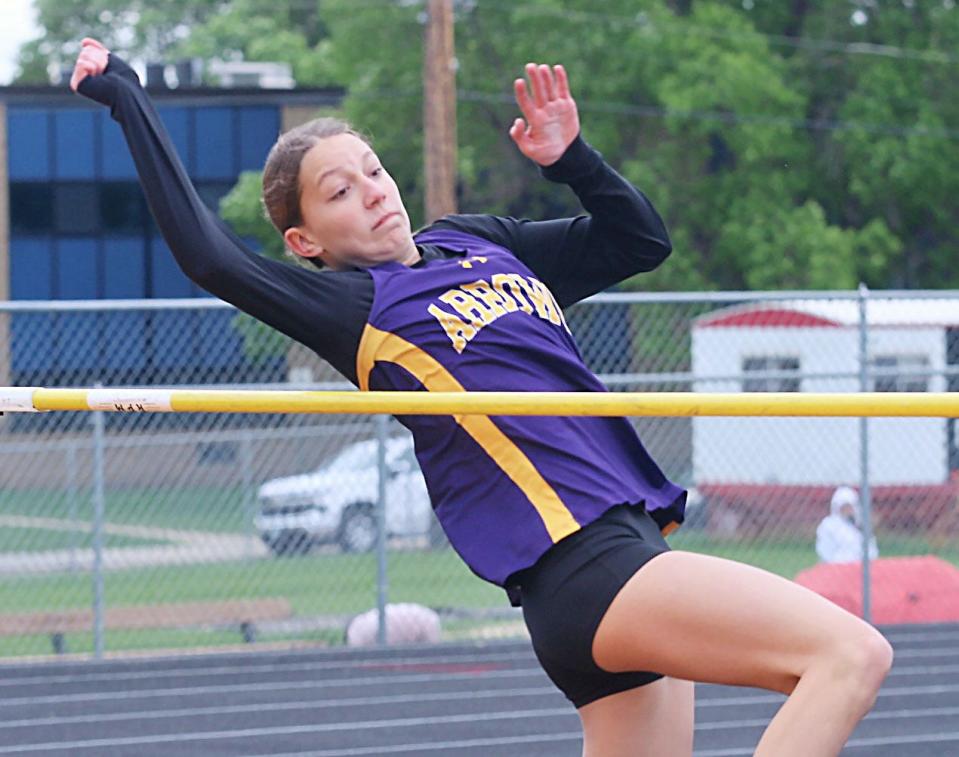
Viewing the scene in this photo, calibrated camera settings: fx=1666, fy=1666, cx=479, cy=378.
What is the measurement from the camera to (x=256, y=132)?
28.8 m

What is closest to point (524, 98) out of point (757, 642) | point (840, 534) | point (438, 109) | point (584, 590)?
point (584, 590)

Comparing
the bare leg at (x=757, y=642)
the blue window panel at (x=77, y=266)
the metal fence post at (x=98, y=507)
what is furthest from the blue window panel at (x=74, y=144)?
the bare leg at (x=757, y=642)

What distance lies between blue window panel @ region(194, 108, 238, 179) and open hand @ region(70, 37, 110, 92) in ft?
85.3

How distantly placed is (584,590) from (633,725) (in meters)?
0.32

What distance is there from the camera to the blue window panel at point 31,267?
29.1 m

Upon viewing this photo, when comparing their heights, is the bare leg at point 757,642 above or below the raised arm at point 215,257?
below

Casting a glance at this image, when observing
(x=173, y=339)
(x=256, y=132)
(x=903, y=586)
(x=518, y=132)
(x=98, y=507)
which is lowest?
(x=903, y=586)

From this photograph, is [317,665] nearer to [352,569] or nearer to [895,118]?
[352,569]

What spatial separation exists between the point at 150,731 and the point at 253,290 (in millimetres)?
4873

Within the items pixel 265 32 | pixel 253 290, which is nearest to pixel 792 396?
pixel 253 290

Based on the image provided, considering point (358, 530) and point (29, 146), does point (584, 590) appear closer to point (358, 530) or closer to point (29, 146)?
point (358, 530)

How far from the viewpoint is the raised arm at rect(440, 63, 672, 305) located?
11.2 feet

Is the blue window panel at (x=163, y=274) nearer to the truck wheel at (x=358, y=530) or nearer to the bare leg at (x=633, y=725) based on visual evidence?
the truck wheel at (x=358, y=530)

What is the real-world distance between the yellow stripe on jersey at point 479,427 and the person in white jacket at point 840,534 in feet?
27.0
